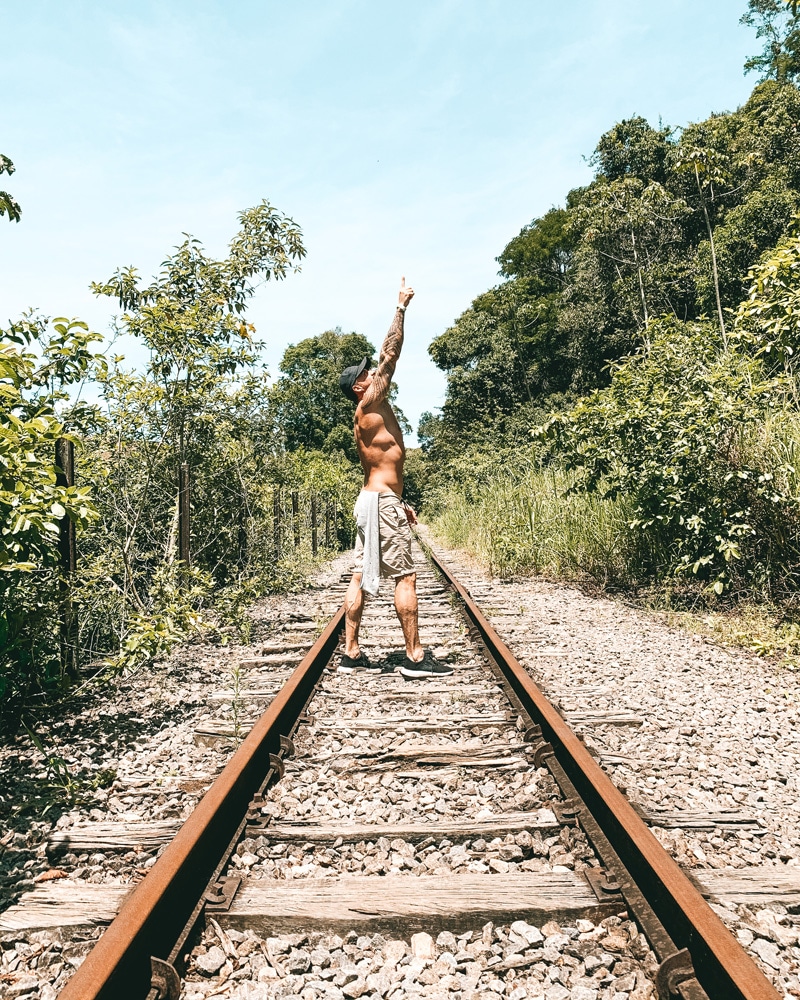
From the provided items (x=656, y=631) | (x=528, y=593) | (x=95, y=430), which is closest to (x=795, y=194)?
(x=528, y=593)

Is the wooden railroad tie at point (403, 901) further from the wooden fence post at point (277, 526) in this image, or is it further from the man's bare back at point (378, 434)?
the wooden fence post at point (277, 526)

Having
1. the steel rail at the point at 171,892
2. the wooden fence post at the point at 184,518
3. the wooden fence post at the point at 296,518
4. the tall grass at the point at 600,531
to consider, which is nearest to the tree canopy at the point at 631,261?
the tall grass at the point at 600,531

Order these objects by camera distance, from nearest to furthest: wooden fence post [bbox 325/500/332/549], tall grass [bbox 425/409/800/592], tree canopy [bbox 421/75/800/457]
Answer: tall grass [bbox 425/409/800/592], wooden fence post [bbox 325/500/332/549], tree canopy [bbox 421/75/800/457]

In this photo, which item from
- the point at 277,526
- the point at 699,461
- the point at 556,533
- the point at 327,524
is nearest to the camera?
the point at 699,461

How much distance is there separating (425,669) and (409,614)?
389mm

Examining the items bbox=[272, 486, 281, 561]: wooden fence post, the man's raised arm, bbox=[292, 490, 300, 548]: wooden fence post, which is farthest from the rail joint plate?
bbox=[292, 490, 300, 548]: wooden fence post

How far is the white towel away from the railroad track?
129cm

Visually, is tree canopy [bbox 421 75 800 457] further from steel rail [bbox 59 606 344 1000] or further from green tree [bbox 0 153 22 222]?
steel rail [bbox 59 606 344 1000]

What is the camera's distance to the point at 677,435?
668 cm

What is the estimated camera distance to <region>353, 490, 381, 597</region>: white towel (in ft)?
15.6

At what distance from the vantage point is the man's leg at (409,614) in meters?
4.71

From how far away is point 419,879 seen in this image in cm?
219

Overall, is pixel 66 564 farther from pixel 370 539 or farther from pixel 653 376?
pixel 653 376

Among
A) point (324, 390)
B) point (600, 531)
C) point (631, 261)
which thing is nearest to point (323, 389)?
point (324, 390)
